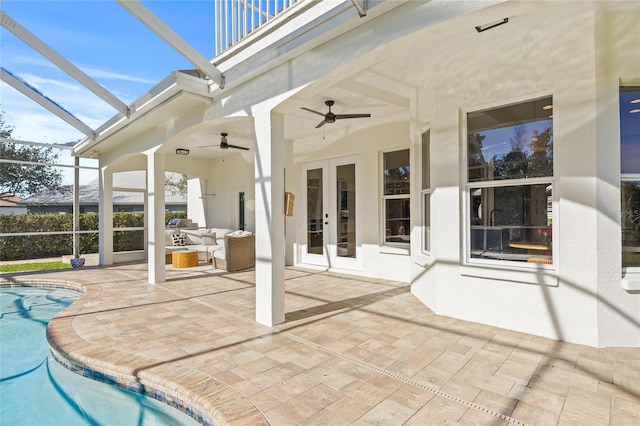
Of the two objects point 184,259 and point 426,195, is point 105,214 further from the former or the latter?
point 426,195

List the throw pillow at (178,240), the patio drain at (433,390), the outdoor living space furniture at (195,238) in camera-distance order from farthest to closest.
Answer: the throw pillow at (178,240)
the outdoor living space furniture at (195,238)
the patio drain at (433,390)

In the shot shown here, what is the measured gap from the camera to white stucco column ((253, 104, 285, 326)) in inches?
154

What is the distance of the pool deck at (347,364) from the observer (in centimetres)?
226

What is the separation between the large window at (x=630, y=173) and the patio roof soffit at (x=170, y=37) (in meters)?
4.63

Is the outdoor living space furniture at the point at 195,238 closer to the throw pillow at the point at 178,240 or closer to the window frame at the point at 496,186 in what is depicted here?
the throw pillow at the point at 178,240

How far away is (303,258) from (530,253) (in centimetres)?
526

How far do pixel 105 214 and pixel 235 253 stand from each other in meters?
4.04

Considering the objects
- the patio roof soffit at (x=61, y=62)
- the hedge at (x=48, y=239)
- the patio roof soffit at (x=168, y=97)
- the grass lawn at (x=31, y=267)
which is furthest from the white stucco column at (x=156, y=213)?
the hedge at (x=48, y=239)

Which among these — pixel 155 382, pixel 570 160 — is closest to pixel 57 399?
pixel 155 382

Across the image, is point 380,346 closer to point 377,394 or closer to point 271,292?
point 377,394

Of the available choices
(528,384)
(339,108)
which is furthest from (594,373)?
(339,108)

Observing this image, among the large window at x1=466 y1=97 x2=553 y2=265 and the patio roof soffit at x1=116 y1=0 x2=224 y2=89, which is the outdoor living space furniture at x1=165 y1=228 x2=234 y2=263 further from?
the large window at x1=466 y1=97 x2=553 y2=265

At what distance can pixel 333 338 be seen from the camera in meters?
3.56

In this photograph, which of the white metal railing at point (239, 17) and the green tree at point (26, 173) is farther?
the green tree at point (26, 173)
